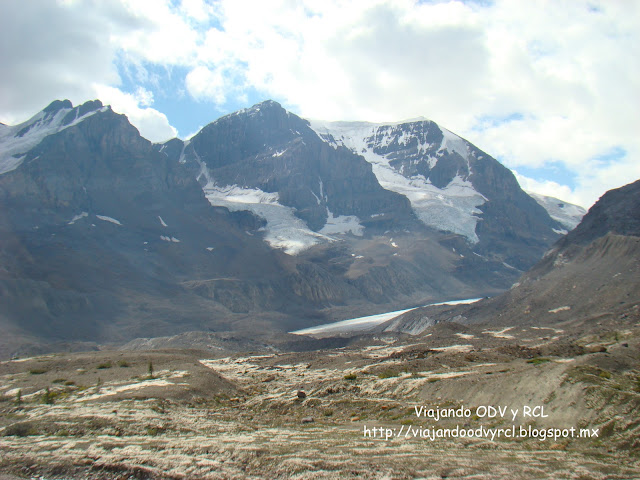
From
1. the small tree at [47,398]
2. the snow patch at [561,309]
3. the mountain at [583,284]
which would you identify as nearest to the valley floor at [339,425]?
the small tree at [47,398]

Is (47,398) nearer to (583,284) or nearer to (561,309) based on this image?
(561,309)

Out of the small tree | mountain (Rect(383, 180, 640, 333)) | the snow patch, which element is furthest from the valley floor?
the snow patch

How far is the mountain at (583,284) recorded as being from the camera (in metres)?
99.1

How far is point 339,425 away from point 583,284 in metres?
104

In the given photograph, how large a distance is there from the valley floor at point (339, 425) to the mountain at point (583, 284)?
63238mm

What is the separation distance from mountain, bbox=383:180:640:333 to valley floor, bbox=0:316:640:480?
207 feet

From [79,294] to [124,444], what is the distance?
174 metres

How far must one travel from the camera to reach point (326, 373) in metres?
46.9

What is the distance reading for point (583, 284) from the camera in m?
112

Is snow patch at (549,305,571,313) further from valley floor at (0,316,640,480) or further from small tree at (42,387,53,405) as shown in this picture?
small tree at (42,387,53,405)

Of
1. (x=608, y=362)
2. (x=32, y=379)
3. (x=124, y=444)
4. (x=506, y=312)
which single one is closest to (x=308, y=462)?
(x=124, y=444)

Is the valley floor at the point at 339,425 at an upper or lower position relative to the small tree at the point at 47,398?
upper

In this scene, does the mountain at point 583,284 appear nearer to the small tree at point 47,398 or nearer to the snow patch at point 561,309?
the snow patch at point 561,309

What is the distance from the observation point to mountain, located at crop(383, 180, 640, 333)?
3900 inches
